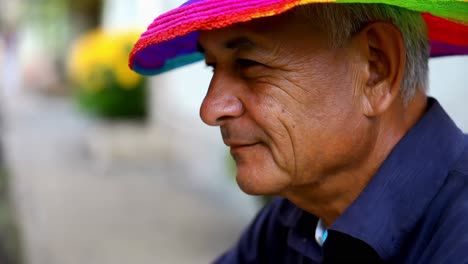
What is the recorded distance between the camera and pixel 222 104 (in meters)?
1.54

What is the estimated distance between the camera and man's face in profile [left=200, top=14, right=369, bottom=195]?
1507mm

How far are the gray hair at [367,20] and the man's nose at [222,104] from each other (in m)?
0.23

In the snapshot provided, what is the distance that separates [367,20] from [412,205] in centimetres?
41

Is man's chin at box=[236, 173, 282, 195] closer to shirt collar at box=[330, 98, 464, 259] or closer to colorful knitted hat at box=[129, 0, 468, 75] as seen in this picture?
shirt collar at box=[330, 98, 464, 259]

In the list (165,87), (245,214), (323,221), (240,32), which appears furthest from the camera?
(165,87)

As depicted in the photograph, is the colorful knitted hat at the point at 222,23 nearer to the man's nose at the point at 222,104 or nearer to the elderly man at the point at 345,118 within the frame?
the elderly man at the point at 345,118

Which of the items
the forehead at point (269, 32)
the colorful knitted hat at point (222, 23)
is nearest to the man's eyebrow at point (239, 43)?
the forehead at point (269, 32)

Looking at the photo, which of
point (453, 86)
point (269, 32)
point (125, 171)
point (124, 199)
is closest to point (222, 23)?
point (269, 32)

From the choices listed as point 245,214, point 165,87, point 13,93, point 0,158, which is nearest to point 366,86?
point 0,158

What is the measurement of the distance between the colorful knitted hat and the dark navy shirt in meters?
0.20

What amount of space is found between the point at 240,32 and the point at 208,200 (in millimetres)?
5376

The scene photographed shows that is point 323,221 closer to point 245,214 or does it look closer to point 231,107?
point 231,107

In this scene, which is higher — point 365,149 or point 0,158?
point 365,149

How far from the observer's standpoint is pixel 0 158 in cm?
454
